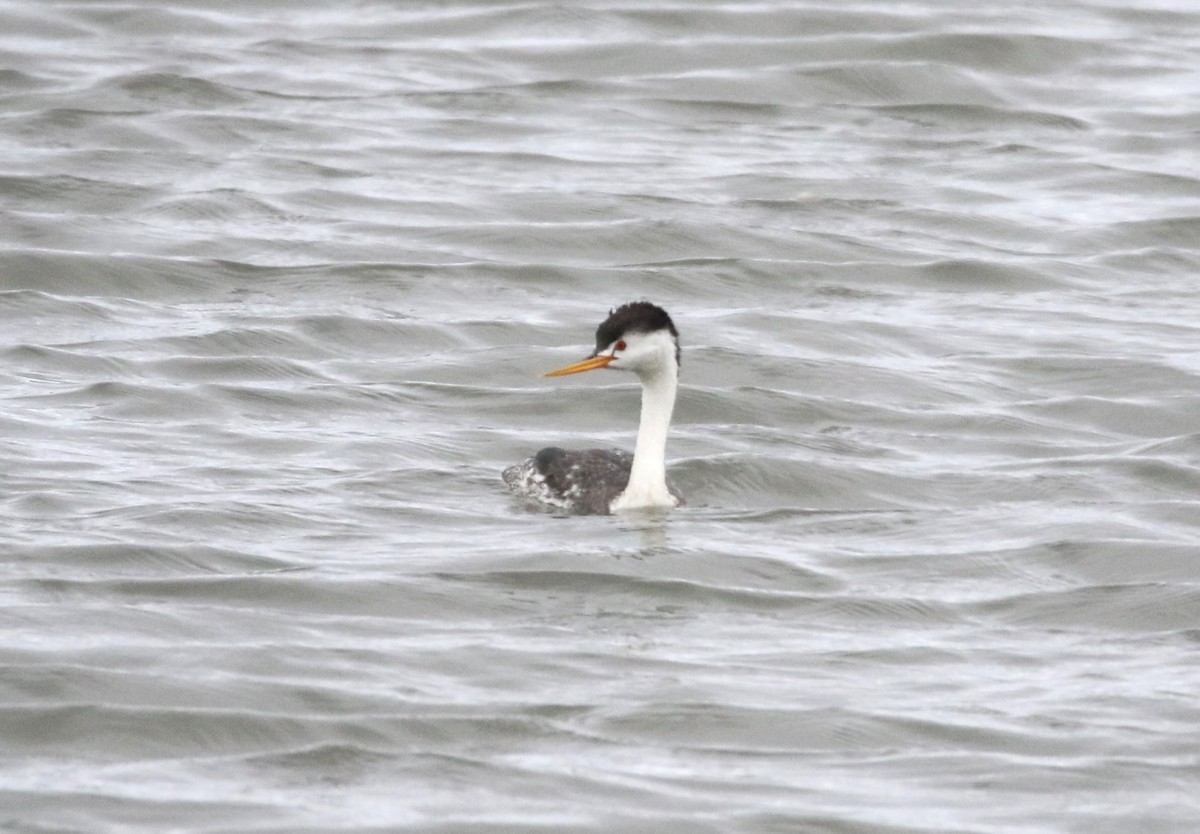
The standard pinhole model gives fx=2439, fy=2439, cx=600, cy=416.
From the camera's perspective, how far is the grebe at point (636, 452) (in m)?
10.9

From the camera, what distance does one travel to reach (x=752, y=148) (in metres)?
19.4

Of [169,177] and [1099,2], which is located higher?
[1099,2]

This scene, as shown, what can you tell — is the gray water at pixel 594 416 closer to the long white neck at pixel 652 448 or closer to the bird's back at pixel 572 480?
the bird's back at pixel 572 480

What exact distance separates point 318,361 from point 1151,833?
7281 millimetres

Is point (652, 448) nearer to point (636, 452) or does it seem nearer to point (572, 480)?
point (636, 452)

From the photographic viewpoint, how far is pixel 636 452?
11.0m

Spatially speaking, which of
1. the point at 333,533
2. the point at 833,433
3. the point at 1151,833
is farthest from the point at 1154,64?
the point at 1151,833

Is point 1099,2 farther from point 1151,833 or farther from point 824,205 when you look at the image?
point 1151,833

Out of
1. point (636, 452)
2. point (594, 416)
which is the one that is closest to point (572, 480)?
point (636, 452)

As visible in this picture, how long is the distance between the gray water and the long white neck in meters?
0.22

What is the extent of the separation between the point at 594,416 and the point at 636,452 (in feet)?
6.89

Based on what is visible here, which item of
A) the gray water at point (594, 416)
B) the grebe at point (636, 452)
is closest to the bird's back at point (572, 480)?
the grebe at point (636, 452)

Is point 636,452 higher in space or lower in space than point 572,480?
higher

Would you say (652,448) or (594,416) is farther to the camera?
(594,416)
